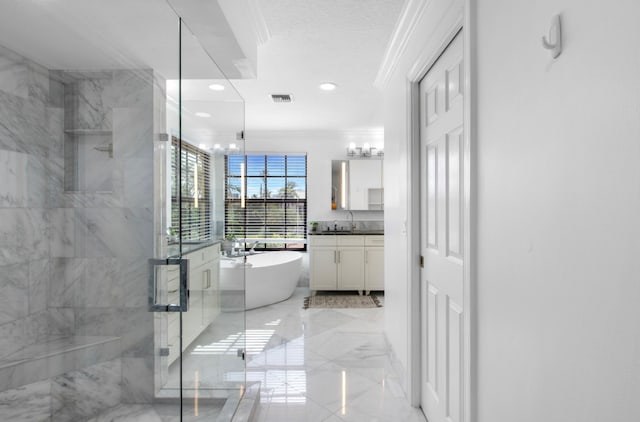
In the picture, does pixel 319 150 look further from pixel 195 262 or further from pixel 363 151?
pixel 195 262

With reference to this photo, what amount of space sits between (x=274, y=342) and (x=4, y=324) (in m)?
2.10

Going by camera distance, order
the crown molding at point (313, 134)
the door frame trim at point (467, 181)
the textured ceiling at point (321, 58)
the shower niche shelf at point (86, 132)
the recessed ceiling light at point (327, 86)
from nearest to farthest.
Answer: the door frame trim at point (467, 181), the shower niche shelf at point (86, 132), the textured ceiling at point (321, 58), the recessed ceiling light at point (327, 86), the crown molding at point (313, 134)

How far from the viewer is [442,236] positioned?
1.74 metres

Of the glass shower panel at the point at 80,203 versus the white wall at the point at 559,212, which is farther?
the glass shower panel at the point at 80,203

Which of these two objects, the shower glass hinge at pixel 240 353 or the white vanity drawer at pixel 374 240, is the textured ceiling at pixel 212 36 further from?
the white vanity drawer at pixel 374 240

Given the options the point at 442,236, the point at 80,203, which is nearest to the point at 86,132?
the point at 80,203

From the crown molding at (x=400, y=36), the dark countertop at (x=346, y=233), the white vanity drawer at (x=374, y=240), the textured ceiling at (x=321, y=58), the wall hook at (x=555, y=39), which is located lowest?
the white vanity drawer at (x=374, y=240)

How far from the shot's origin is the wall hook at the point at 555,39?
789 millimetres

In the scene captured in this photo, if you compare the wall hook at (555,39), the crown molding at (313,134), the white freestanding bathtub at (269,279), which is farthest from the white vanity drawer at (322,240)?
the wall hook at (555,39)

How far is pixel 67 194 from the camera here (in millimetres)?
1663

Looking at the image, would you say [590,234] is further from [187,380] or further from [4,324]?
[4,324]

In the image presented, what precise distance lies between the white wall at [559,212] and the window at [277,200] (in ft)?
13.4

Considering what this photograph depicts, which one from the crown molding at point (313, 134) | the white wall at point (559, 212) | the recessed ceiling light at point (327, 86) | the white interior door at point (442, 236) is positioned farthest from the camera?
the crown molding at point (313, 134)

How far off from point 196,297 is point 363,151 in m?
3.86
